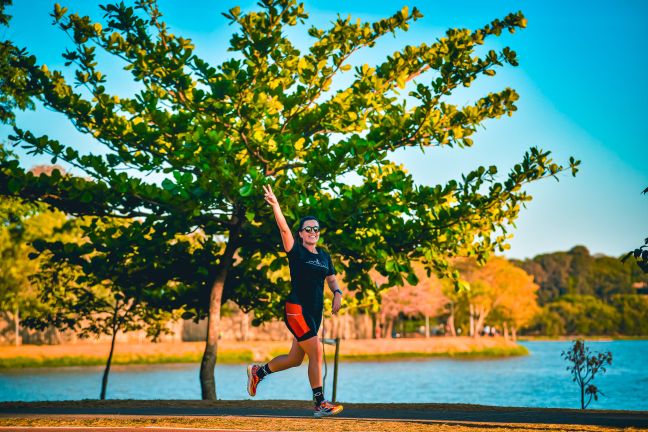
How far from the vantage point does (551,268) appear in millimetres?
181500

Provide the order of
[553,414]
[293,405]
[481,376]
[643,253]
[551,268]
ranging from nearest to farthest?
[643,253]
[553,414]
[293,405]
[481,376]
[551,268]

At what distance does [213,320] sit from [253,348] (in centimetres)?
4381

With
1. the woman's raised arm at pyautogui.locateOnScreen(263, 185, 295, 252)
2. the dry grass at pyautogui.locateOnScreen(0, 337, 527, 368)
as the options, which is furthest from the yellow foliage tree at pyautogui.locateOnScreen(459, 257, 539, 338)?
the woman's raised arm at pyautogui.locateOnScreen(263, 185, 295, 252)

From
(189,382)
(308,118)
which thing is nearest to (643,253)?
(308,118)

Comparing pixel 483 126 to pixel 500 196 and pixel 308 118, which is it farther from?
pixel 308 118

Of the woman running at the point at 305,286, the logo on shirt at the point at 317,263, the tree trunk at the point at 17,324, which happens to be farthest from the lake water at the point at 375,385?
the logo on shirt at the point at 317,263

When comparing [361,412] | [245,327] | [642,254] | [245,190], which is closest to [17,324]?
[245,327]

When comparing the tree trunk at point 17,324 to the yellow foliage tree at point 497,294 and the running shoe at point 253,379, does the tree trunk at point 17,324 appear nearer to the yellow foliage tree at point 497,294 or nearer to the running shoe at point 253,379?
the running shoe at point 253,379

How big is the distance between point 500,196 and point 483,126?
6.17 feet

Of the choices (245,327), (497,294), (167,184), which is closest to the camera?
(167,184)

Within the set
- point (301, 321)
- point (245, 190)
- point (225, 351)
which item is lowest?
point (225, 351)

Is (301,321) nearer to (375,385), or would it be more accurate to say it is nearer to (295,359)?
(295,359)

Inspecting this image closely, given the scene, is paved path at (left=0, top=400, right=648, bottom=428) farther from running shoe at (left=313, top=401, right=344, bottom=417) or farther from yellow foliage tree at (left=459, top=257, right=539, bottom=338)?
yellow foliage tree at (left=459, top=257, right=539, bottom=338)

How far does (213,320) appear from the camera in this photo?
641 inches
